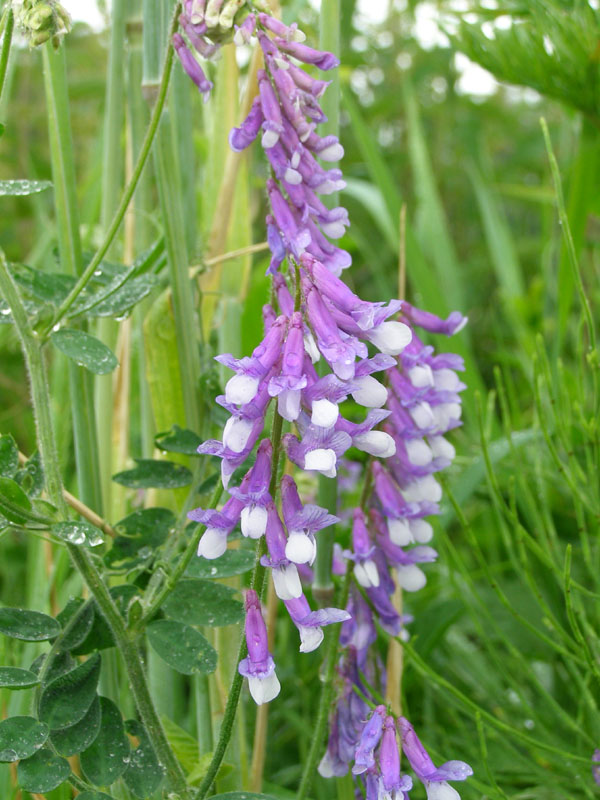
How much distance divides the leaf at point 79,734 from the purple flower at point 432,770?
0.65 ft

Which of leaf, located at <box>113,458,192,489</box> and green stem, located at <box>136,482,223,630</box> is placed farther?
leaf, located at <box>113,458,192,489</box>

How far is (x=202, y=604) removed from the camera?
0.60 meters

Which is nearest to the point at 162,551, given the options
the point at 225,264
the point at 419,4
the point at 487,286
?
the point at 225,264

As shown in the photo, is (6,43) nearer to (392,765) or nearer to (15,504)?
(15,504)

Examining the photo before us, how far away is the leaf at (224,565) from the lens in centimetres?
60

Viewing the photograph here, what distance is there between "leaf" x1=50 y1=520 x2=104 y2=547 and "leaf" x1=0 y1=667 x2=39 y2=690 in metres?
0.09

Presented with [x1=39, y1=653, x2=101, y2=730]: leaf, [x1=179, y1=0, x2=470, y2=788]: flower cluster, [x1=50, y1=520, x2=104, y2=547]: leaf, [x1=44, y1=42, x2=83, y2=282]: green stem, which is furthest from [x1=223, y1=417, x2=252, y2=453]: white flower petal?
[x1=44, y1=42, x2=83, y2=282]: green stem

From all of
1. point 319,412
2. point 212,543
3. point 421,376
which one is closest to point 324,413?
point 319,412

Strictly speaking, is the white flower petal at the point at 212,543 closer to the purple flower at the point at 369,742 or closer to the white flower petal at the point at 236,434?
the white flower petal at the point at 236,434

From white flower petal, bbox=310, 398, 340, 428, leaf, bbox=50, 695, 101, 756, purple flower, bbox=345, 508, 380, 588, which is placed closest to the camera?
white flower petal, bbox=310, 398, 340, 428

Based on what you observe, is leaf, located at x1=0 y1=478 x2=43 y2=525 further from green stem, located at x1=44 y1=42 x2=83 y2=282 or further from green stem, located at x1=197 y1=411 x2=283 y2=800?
green stem, located at x1=44 y1=42 x2=83 y2=282

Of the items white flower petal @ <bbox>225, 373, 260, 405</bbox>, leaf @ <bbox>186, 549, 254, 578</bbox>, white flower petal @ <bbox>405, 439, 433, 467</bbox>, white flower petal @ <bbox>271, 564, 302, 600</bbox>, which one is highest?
white flower petal @ <bbox>225, 373, 260, 405</bbox>

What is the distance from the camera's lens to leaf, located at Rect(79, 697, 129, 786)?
1.83ft

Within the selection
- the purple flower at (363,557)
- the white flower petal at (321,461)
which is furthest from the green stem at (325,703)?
the white flower petal at (321,461)
